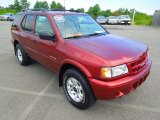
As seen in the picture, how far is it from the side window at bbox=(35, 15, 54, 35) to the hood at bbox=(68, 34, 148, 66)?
0.74m

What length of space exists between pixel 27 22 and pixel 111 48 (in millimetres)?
2964

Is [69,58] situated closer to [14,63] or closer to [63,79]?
[63,79]

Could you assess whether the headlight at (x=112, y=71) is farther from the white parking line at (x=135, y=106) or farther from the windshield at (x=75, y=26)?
the windshield at (x=75, y=26)

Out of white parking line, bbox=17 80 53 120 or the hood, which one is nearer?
the hood

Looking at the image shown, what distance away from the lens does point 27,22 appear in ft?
17.7

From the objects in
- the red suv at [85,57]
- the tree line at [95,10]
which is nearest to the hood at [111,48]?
the red suv at [85,57]

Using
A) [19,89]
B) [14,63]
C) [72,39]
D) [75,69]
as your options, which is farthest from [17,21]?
[75,69]

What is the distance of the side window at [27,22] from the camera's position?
201 inches

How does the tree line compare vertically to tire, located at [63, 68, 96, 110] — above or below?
above

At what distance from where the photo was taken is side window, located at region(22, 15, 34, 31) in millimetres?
5102

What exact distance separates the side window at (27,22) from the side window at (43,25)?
1.25 feet

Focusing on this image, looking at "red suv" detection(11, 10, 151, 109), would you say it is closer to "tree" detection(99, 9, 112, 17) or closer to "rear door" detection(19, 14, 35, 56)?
"rear door" detection(19, 14, 35, 56)

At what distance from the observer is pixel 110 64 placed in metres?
2.95

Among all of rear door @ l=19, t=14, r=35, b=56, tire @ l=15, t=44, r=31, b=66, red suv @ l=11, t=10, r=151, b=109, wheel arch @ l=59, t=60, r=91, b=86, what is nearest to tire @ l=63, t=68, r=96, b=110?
red suv @ l=11, t=10, r=151, b=109
